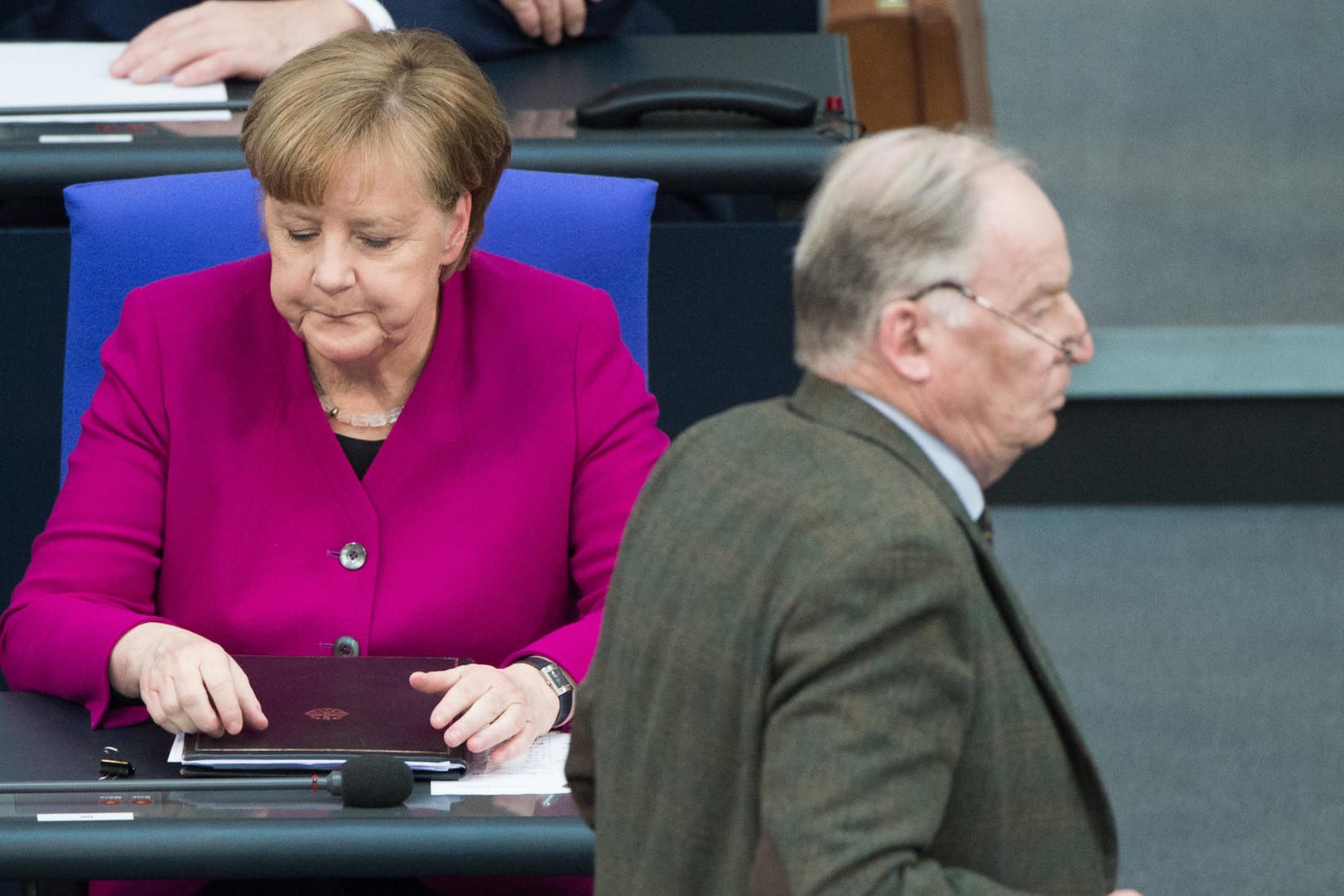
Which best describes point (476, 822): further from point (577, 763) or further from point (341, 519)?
point (341, 519)

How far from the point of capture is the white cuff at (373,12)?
2.47 m

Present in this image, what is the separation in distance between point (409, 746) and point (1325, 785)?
183 centimetres


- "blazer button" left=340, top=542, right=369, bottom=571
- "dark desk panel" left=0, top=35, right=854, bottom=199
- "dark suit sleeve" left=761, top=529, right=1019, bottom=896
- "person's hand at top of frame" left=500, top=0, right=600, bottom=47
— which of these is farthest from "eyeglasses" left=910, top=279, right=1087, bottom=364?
"person's hand at top of frame" left=500, top=0, right=600, bottom=47

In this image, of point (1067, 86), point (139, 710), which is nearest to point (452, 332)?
point (139, 710)

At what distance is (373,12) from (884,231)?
1.54 m

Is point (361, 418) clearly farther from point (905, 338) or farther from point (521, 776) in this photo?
point (905, 338)

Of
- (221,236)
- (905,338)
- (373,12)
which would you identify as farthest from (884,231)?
(373,12)

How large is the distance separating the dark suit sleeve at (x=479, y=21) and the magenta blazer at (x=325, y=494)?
0.88 m

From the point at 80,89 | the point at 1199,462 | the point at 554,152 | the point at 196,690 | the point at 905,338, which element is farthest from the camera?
the point at 1199,462

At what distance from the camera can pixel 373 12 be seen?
2.47m

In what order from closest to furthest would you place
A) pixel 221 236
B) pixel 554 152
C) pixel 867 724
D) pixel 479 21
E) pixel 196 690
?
pixel 867 724 → pixel 196 690 → pixel 221 236 → pixel 554 152 → pixel 479 21

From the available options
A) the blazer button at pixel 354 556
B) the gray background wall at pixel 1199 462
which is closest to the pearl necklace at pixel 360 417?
the blazer button at pixel 354 556

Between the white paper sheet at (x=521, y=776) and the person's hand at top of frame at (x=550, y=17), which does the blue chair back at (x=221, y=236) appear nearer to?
the white paper sheet at (x=521, y=776)

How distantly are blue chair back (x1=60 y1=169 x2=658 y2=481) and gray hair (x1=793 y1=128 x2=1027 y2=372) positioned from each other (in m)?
0.80
